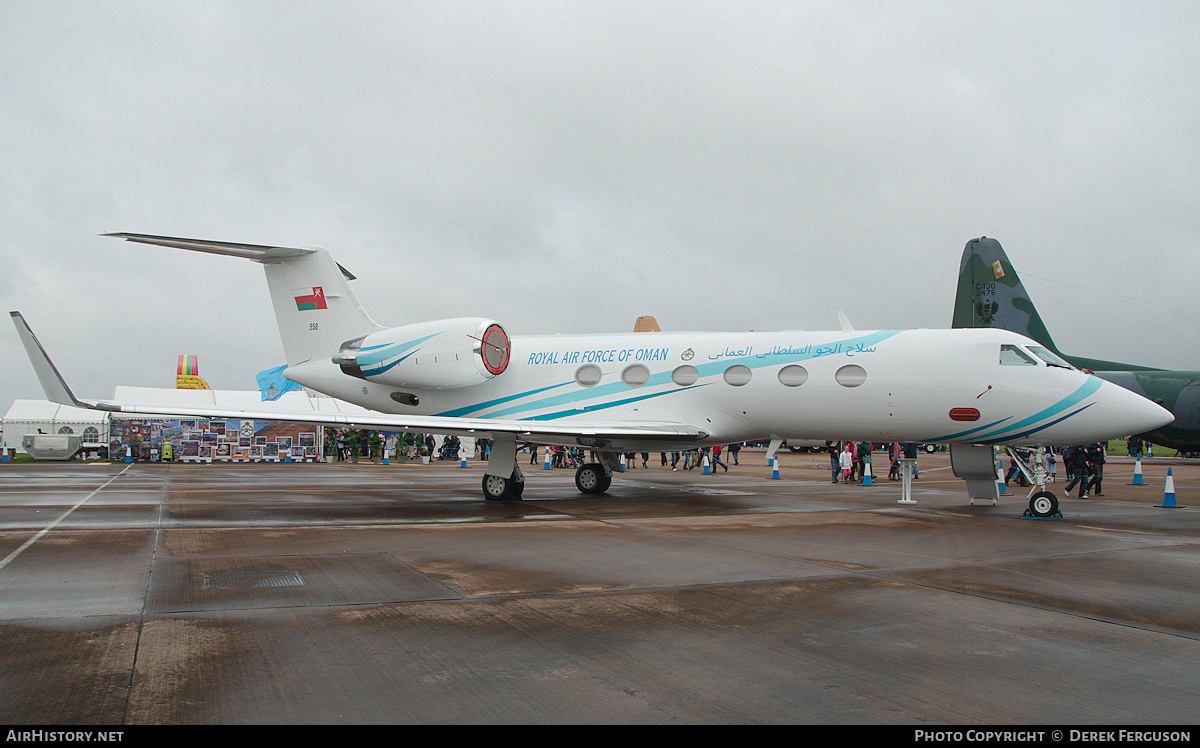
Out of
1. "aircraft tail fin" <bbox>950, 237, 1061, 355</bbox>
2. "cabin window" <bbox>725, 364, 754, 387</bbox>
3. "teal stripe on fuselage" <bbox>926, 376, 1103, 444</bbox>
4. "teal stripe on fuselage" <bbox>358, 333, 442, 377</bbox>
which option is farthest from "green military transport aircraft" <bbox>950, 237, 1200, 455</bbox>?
"teal stripe on fuselage" <bbox>358, 333, 442, 377</bbox>

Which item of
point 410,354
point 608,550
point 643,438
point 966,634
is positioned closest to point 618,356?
point 643,438

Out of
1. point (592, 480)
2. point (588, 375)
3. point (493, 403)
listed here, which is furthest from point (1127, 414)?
point (493, 403)

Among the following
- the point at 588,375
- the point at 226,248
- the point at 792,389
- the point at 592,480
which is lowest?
the point at 592,480

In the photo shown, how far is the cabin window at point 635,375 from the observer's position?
14648 mm

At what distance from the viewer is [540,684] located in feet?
12.7

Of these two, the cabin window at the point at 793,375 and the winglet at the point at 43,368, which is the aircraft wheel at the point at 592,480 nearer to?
the cabin window at the point at 793,375

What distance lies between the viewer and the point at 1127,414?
11.5m

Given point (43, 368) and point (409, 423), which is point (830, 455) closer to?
point (409, 423)

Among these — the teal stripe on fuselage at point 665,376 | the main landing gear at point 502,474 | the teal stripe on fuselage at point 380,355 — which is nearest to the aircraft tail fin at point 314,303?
the teal stripe on fuselage at point 380,355

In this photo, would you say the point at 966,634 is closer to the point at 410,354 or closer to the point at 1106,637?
the point at 1106,637

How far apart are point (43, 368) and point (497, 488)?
24.4 ft

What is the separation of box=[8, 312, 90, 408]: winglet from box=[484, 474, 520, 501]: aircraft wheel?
266 inches
